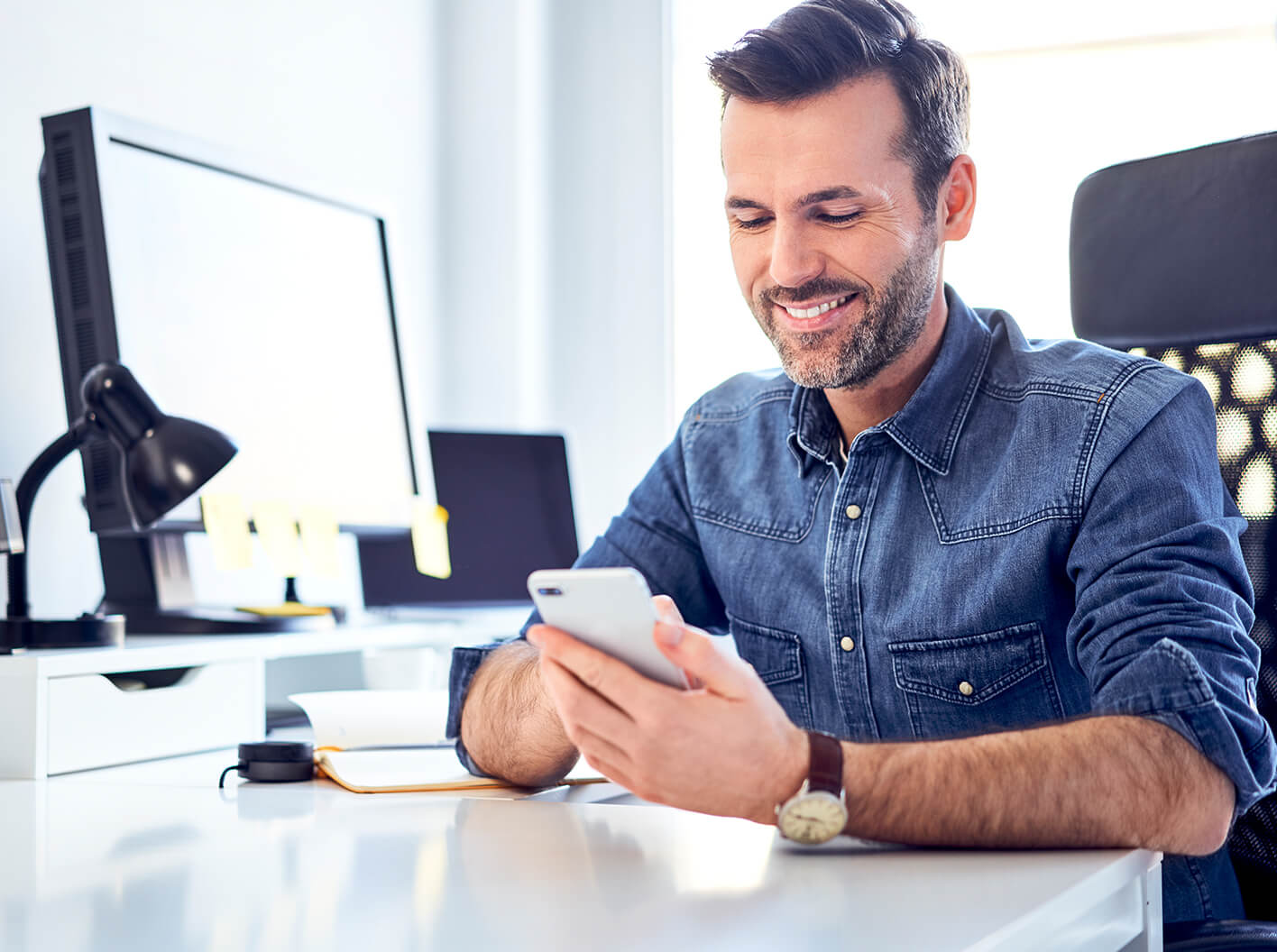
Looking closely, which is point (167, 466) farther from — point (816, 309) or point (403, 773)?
point (816, 309)

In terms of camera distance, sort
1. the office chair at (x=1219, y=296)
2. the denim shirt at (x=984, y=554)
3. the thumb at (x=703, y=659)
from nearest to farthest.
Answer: the thumb at (x=703, y=659) → the denim shirt at (x=984, y=554) → the office chair at (x=1219, y=296)

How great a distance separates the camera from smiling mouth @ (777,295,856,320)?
1086 mm

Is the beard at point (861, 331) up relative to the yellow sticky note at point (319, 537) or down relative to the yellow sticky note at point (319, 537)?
up

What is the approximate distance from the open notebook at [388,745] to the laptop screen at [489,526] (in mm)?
633

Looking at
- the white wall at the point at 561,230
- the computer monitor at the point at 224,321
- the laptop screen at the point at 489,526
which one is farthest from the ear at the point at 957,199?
the white wall at the point at 561,230

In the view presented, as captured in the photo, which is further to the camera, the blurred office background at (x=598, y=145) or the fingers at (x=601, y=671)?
the blurred office background at (x=598, y=145)

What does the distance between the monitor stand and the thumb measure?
74cm

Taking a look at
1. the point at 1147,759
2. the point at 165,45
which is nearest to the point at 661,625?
the point at 1147,759

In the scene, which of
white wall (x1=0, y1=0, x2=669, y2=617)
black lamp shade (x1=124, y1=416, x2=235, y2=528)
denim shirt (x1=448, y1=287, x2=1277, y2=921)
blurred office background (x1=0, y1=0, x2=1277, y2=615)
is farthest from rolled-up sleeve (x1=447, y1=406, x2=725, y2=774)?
white wall (x1=0, y1=0, x2=669, y2=617)

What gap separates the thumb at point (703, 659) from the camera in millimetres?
656

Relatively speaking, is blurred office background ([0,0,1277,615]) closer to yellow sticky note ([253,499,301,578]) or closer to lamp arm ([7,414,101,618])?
yellow sticky note ([253,499,301,578])

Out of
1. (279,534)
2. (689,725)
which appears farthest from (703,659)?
(279,534)

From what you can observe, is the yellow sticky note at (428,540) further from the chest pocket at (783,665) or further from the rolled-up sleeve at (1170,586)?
the rolled-up sleeve at (1170,586)

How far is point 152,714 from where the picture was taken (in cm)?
112
